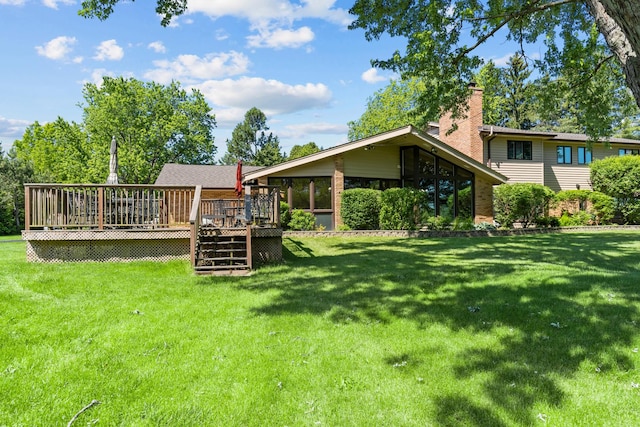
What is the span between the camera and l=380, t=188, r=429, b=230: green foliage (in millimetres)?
16047

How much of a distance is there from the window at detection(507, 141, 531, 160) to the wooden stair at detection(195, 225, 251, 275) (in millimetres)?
18260

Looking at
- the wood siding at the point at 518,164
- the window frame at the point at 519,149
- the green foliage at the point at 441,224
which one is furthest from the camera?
the window frame at the point at 519,149

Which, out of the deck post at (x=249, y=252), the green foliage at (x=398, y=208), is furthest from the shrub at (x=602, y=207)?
the deck post at (x=249, y=252)

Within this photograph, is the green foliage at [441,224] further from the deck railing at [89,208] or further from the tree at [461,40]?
the deck railing at [89,208]

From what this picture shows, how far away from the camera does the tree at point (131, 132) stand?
31.3 metres

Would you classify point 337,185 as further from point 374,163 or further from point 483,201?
point 483,201

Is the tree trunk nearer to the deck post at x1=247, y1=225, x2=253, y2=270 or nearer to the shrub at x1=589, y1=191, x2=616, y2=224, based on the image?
the deck post at x1=247, y1=225, x2=253, y2=270

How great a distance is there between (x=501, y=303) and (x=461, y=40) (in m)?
6.51

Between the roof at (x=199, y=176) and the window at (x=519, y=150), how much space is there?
1435cm

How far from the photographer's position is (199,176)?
914 inches

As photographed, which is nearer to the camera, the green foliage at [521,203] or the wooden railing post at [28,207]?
the wooden railing post at [28,207]

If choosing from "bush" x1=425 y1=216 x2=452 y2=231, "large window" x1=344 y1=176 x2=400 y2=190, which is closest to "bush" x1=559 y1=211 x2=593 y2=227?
"bush" x1=425 y1=216 x2=452 y2=231

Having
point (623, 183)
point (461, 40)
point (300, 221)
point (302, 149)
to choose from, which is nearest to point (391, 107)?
point (302, 149)

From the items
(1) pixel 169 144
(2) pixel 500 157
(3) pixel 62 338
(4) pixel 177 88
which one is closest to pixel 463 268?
(3) pixel 62 338
